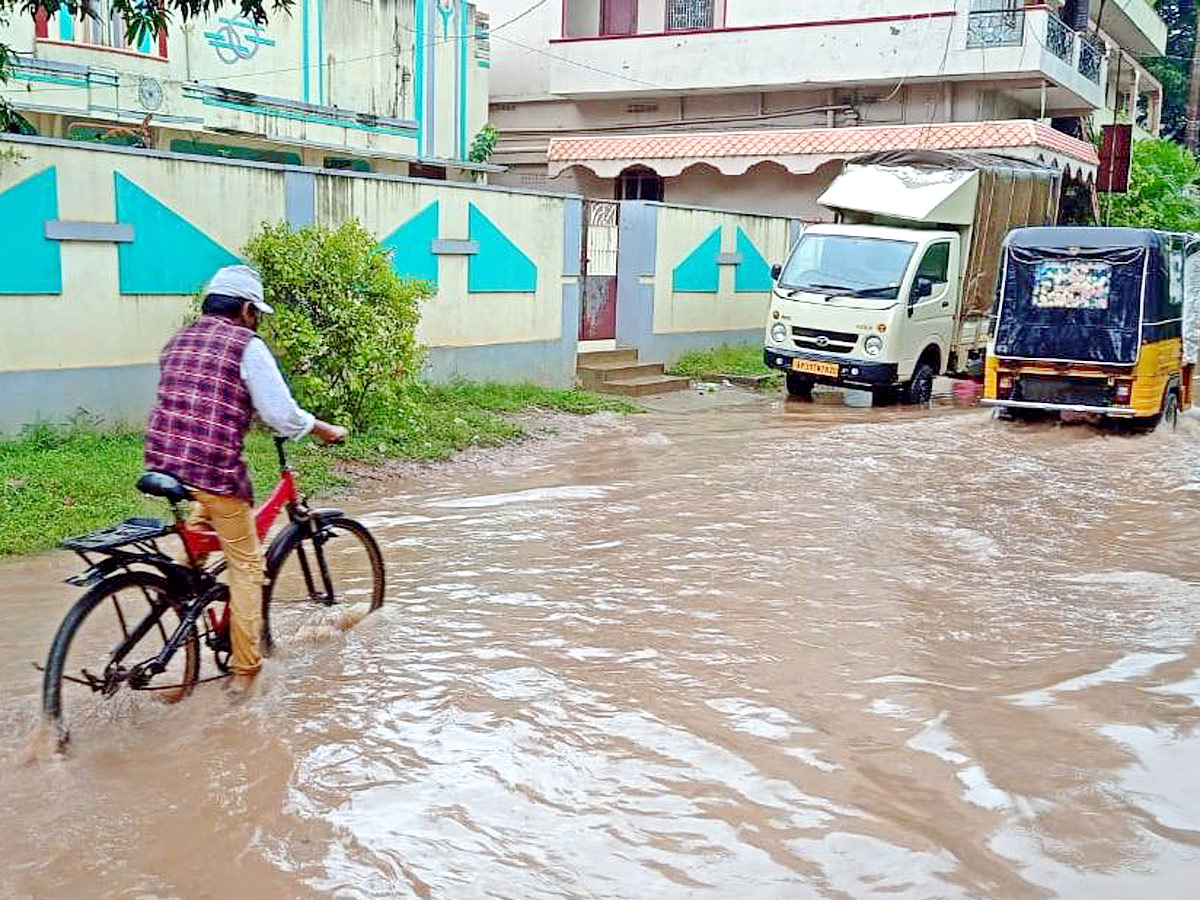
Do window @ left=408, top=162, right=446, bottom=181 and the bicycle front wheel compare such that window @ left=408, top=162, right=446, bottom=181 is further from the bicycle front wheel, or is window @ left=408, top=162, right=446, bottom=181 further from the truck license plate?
the bicycle front wheel

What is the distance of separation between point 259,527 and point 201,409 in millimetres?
642

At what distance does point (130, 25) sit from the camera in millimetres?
6887

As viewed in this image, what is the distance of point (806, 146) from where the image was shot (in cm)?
2098

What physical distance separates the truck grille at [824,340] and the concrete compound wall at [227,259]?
7.58ft

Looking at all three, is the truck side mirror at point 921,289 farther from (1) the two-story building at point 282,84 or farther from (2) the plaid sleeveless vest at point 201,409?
(2) the plaid sleeveless vest at point 201,409

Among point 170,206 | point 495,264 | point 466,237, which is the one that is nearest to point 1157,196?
point 495,264

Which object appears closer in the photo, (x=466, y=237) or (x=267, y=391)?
(x=267, y=391)

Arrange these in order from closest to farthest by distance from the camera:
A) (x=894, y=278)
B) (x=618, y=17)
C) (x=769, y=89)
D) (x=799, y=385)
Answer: (x=894, y=278)
(x=799, y=385)
(x=769, y=89)
(x=618, y=17)

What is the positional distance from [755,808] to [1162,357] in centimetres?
1049

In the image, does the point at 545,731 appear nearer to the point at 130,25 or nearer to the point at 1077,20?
the point at 130,25

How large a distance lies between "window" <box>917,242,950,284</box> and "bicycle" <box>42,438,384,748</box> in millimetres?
11010

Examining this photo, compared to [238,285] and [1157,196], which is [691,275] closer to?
[238,285]

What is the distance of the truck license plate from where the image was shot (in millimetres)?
14484

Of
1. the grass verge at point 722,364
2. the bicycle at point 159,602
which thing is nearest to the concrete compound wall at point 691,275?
the grass verge at point 722,364
